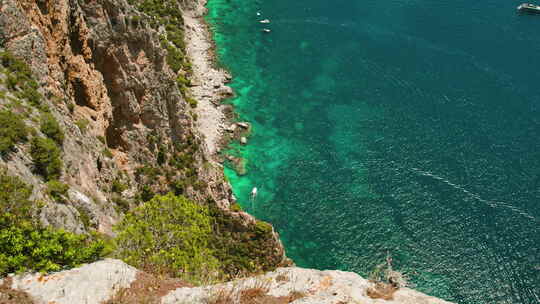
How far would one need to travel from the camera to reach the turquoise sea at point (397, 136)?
210 ft

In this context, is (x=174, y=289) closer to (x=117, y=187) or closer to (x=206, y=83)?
(x=117, y=187)

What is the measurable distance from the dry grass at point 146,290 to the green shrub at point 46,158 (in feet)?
40.7

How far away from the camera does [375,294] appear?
21406 mm

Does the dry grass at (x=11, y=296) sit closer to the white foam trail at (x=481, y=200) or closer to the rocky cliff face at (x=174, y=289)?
the rocky cliff face at (x=174, y=289)

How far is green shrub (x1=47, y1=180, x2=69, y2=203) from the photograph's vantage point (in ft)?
87.2

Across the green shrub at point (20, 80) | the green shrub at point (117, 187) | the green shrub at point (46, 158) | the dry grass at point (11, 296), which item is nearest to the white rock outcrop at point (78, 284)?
the dry grass at point (11, 296)

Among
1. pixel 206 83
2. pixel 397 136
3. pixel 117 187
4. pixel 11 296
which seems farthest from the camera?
pixel 206 83

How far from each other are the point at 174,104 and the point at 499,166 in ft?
196

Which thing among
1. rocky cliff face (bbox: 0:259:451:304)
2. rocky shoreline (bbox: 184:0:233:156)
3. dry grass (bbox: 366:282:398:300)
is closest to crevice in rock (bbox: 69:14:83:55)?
rocky cliff face (bbox: 0:259:451:304)

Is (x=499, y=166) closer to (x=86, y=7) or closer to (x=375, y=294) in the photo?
(x=375, y=294)

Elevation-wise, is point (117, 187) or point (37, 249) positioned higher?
point (37, 249)

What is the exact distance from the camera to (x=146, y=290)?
64.1ft

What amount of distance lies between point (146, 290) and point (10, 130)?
1482 centimetres

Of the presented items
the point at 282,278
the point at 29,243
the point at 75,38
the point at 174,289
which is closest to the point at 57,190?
the point at 29,243
